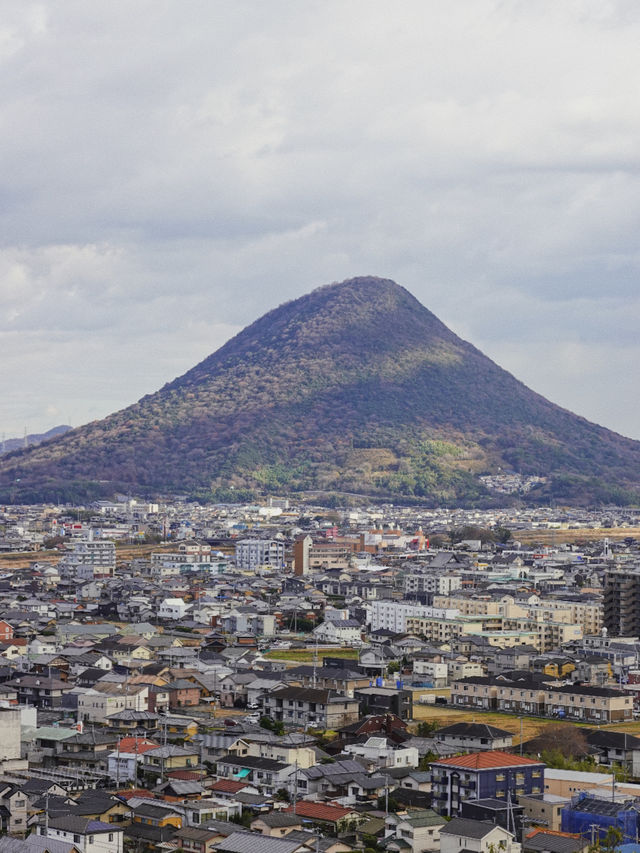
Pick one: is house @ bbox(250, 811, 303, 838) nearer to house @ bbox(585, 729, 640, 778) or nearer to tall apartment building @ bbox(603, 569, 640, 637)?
house @ bbox(585, 729, 640, 778)

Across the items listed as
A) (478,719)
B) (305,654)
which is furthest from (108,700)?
(305,654)

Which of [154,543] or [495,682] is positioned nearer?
[495,682]

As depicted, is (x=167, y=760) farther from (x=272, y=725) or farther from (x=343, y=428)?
(x=343, y=428)

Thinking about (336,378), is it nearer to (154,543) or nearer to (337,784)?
(154,543)

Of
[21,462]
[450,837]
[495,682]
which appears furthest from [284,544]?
[21,462]

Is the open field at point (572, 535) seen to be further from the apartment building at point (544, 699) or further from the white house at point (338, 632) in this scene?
the apartment building at point (544, 699)

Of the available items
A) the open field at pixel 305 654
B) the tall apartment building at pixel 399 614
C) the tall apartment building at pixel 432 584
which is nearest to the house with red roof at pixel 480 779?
the open field at pixel 305 654
